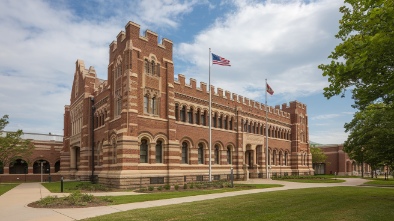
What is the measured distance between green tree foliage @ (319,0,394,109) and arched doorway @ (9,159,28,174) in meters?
44.9

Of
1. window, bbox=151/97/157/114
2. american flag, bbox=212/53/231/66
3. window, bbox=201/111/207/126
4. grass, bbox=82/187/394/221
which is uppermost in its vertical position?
american flag, bbox=212/53/231/66

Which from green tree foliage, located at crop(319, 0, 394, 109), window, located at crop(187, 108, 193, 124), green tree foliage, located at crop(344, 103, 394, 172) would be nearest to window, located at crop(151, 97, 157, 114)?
window, located at crop(187, 108, 193, 124)

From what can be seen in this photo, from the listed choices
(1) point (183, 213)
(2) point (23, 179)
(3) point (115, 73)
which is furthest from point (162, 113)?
(2) point (23, 179)

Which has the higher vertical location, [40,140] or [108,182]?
[40,140]

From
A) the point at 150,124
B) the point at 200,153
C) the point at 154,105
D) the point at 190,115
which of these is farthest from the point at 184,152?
the point at 154,105

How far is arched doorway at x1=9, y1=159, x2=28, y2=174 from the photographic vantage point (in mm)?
46094

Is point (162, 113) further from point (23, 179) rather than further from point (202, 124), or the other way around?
point (23, 179)

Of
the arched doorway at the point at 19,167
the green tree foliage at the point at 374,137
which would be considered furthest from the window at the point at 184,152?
the arched doorway at the point at 19,167

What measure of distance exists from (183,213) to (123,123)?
16.4m

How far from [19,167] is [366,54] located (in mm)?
47776

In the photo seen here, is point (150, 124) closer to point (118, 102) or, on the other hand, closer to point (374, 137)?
point (118, 102)

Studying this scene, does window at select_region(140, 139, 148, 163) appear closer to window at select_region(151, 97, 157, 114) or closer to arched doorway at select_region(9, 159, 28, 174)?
window at select_region(151, 97, 157, 114)

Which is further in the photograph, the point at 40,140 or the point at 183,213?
→ the point at 40,140

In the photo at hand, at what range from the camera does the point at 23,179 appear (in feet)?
147
